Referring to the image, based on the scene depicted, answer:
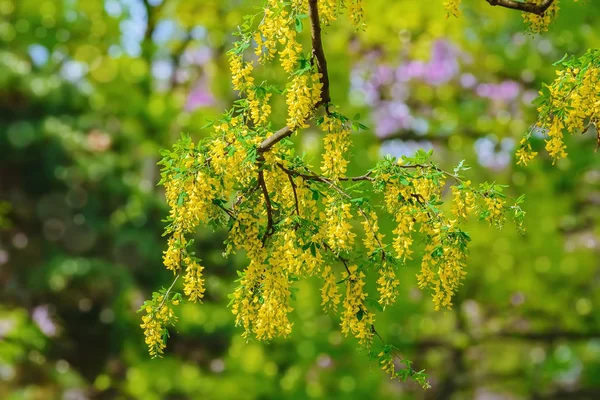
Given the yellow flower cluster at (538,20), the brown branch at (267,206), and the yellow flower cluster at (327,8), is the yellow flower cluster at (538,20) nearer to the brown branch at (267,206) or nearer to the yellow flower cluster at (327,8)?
the yellow flower cluster at (327,8)

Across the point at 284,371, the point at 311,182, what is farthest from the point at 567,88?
the point at 284,371

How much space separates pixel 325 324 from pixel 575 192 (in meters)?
3.46

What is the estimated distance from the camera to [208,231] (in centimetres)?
853

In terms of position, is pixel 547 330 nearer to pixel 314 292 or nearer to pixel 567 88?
pixel 314 292

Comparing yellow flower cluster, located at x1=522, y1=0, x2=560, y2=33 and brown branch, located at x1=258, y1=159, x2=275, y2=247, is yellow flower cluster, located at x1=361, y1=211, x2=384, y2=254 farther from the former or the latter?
yellow flower cluster, located at x1=522, y1=0, x2=560, y2=33

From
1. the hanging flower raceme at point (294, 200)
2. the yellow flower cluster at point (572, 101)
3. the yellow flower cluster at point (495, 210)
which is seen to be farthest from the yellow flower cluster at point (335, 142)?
the yellow flower cluster at point (572, 101)

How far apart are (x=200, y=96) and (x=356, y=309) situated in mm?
7587

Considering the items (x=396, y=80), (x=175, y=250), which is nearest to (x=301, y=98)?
(x=175, y=250)

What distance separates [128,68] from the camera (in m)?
9.59

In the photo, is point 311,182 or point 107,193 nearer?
point 311,182

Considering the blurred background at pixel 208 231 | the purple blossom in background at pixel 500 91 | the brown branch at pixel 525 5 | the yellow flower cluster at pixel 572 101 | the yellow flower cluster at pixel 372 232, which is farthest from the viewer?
the purple blossom in background at pixel 500 91

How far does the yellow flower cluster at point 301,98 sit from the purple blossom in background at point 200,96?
7.24 m

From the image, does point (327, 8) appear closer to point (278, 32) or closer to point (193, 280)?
point (278, 32)

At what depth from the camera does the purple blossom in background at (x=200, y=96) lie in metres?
11.0
